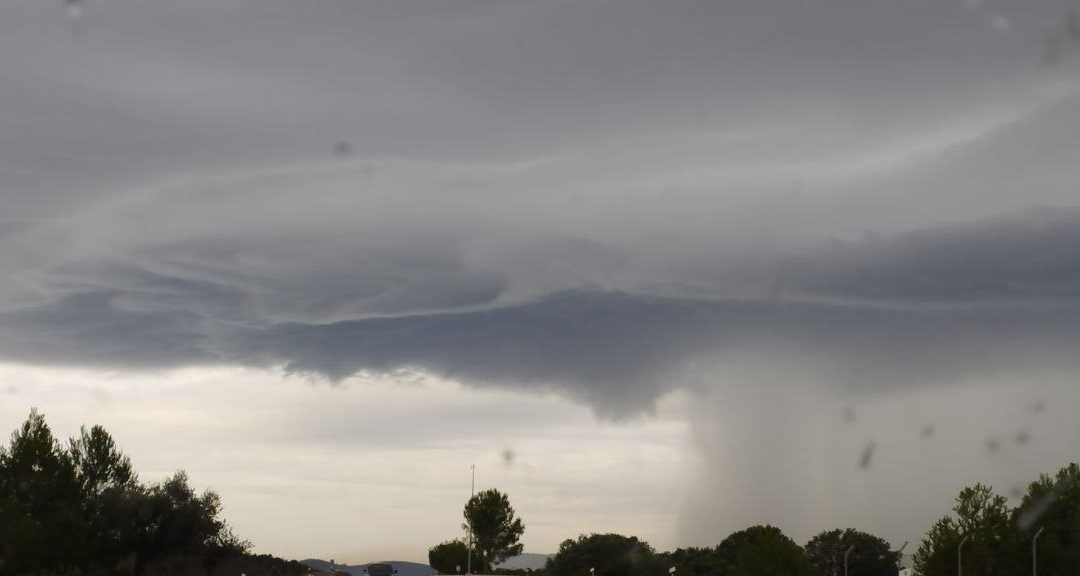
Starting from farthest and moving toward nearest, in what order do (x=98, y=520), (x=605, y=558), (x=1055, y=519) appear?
(x=605, y=558) < (x=1055, y=519) < (x=98, y=520)

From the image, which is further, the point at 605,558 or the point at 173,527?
the point at 605,558

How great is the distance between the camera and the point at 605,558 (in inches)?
7510

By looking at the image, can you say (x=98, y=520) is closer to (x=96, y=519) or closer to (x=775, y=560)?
(x=96, y=519)

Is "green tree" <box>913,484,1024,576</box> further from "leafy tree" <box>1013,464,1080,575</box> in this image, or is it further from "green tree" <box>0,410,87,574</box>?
"green tree" <box>0,410,87,574</box>

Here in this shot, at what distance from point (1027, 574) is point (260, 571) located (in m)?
93.8

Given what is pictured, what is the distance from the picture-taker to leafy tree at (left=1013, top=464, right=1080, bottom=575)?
15512 cm

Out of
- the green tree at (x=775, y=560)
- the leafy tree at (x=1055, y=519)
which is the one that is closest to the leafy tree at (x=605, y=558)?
the green tree at (x=775, y=560)

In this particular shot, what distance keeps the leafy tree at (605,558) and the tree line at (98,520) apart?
2259 inches

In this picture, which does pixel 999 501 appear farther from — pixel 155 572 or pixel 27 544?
pixel 27 544

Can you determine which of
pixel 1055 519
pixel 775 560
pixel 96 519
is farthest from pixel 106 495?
pixel 1055 519

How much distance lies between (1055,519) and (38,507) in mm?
127814

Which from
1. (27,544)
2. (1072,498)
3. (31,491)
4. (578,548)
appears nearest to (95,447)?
(31,491)

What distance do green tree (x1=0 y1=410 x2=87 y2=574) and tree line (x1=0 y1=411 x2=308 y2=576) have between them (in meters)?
0.10

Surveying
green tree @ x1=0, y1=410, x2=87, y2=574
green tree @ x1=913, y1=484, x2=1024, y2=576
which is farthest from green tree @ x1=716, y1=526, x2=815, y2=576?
green tree @ x1=0, y1=410, x2=87, y2=574
